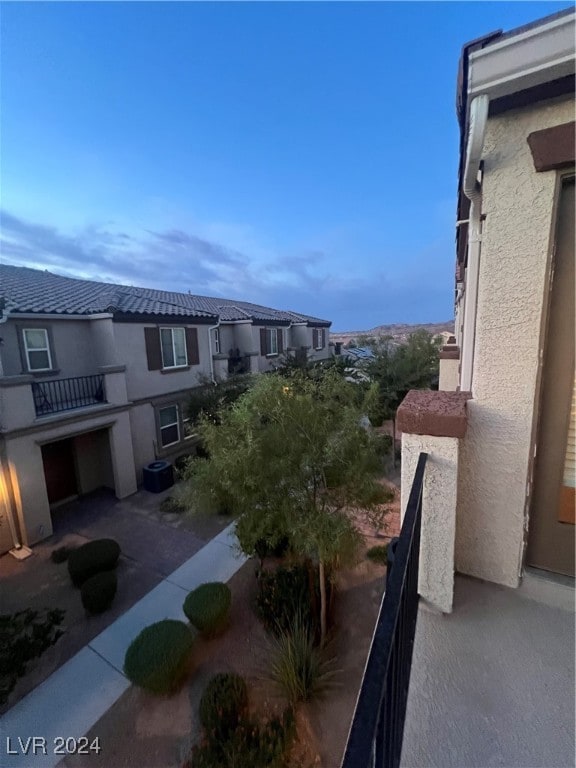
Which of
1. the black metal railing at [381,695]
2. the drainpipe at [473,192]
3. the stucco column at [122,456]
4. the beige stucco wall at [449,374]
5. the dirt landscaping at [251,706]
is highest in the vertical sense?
the drainpipe at [473,192]


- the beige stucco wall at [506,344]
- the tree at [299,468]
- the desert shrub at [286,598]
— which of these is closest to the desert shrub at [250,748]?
the desert shrub at [286,598]

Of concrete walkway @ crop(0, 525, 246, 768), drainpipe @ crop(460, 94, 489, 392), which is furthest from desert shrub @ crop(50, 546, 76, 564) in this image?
drainpipe @ crop(460, 94, 489, 392)

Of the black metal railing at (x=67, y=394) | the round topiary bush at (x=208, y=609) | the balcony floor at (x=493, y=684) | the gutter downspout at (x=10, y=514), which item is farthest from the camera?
the black metal railing at (x=67, y=394)

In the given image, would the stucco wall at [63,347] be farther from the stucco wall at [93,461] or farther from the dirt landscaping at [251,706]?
the dirt landscaping at [251,706]

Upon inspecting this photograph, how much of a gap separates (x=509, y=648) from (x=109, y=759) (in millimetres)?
5045

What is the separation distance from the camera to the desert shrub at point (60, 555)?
7973 mm

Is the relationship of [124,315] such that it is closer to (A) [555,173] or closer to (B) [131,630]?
(B) [131,630]

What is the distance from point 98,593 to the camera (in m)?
6.31

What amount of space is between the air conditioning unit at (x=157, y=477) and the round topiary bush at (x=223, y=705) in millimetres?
7368

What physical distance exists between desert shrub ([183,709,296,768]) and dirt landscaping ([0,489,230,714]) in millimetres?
3157

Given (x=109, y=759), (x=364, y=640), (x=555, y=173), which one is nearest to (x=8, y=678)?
(x=109, y=759)

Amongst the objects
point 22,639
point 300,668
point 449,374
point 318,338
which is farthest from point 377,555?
point 318,338

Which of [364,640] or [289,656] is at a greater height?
[289,656]

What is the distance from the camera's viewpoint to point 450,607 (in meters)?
2.25
